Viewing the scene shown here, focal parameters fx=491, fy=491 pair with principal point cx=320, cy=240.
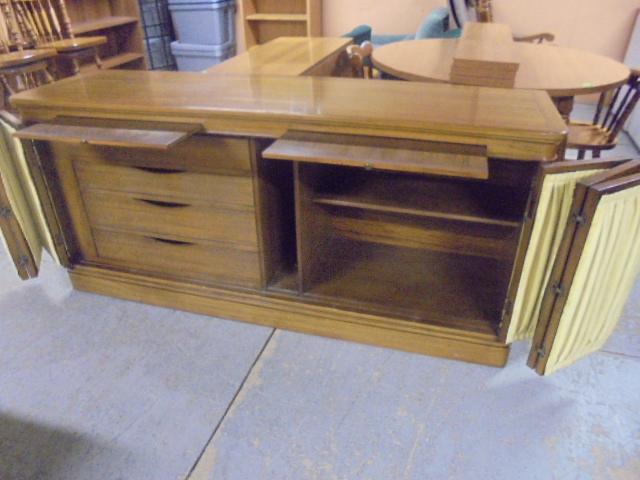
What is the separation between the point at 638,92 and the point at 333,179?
5.33 ft

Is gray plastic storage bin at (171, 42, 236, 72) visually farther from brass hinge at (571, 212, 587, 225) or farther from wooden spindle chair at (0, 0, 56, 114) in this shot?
brass hinge at (571, 212, 587, 225)

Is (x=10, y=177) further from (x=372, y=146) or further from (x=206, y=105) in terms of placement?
(x=372, y=146)

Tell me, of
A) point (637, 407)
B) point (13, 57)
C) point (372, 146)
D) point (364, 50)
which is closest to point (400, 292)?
point (372, 146)

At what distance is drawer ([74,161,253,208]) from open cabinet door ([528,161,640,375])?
0.93 meters

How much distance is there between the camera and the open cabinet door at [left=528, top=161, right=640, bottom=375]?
1188 millimetres

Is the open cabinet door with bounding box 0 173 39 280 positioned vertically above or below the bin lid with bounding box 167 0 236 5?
below

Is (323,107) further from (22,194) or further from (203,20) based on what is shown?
(203,20)

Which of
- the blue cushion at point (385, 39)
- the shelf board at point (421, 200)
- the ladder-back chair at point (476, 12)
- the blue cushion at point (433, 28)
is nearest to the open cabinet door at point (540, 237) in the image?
the shelf board at point (421, 200)

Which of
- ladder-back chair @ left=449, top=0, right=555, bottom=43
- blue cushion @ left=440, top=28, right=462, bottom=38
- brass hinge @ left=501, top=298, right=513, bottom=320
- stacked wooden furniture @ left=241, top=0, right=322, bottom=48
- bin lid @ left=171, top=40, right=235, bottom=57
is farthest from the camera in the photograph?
bin lid @ left=171, top=40, right=235, bottom=57

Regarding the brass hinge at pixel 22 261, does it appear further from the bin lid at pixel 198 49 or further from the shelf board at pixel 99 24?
the bin lid at pixel 198 49

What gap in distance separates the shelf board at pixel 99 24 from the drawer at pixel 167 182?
3010mm

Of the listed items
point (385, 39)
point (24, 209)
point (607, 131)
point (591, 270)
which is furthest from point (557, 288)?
point (385, 39)

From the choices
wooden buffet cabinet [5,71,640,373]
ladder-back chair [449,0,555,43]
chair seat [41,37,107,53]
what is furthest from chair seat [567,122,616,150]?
chair seat [41,37,107,53]

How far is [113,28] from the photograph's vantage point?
15.4 feet
